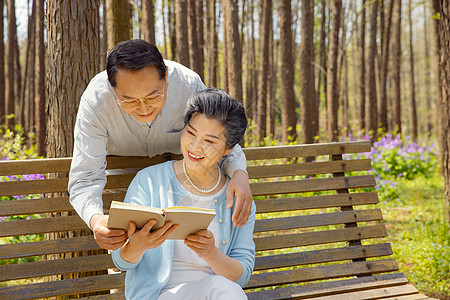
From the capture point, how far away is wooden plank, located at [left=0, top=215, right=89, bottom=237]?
8.37ft

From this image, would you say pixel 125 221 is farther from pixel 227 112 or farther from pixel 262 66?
pixel 262 66

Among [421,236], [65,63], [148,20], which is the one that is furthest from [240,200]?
[148,20]

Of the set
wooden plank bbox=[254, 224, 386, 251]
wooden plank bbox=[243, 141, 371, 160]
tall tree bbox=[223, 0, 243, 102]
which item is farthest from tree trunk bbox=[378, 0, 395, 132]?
wooden plank bbox=[254, 224, 386, 251]

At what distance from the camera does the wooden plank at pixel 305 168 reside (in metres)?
3.13

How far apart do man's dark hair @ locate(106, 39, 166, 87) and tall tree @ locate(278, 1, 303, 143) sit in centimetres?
803

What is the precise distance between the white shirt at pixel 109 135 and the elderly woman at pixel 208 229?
0.20m

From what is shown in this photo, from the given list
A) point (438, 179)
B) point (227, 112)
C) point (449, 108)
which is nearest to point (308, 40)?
point (438, 179)

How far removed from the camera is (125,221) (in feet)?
6.01

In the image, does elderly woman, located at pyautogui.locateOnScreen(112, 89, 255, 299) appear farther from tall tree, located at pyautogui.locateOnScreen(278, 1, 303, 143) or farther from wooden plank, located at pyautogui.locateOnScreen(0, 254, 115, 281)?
tall tree, located at pyautogui.locateOnScreen(278, 1, 303, 143)

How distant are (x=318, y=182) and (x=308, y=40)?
768cm

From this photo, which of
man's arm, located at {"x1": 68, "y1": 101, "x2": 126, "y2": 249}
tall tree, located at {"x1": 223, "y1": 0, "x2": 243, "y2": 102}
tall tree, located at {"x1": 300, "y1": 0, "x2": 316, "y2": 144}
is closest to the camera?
man's arm, located at {"x1": 68, "y1": 101, "x2": 126, "y2": 249}

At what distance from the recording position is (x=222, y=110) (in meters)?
2.23

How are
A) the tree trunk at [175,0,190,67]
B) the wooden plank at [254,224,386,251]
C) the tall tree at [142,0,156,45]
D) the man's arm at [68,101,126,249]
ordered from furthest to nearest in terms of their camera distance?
the tree trunk at [175,0,190,67] < the tall tree at [142,0,156,45] < the wooden plank at [254,224,386,251] < the man's arm at [68,101,126,249]

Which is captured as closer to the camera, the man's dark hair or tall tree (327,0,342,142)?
the man's dark hair
